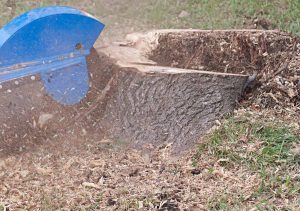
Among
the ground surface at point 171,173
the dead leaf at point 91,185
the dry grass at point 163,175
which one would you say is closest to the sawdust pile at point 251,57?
the ground surface at point 171,173

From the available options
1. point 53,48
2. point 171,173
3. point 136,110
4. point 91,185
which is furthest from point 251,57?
point 91,185

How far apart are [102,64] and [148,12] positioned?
8.19ft

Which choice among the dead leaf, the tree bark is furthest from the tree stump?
the dead leaf

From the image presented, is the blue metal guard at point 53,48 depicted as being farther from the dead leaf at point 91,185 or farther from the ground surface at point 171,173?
the dead leaf at point 91,185

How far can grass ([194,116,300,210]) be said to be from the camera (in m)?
3.13

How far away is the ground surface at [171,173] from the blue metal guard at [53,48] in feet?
1.42

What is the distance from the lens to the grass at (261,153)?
10.3 feet

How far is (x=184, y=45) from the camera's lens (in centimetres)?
448

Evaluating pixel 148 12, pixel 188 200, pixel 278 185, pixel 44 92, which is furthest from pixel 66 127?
pixel 148 12

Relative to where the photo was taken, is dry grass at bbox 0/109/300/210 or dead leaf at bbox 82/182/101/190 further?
dead leaf at bbox 82/182/101/190

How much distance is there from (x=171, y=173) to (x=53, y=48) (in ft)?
4.22

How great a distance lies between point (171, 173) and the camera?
3.49 meters

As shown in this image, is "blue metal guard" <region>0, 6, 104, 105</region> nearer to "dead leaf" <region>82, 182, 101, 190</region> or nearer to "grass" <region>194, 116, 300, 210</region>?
"dead leaf" <region>82, 182, 101, 190</region>

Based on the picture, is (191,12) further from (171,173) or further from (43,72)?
(171,173)
